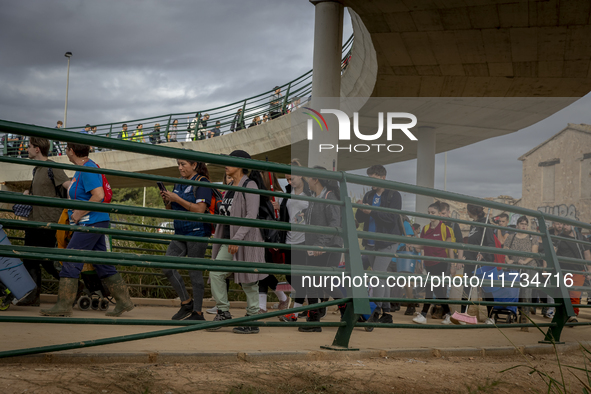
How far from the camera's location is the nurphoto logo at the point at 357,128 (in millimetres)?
13297

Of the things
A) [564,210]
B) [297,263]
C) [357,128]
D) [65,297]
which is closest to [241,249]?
[297,263]

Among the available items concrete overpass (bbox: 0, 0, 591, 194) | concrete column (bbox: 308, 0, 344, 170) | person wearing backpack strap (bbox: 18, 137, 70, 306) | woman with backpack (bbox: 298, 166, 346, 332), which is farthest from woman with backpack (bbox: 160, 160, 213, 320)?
concrete overpass (bbox: 0, 0, 591, 194)

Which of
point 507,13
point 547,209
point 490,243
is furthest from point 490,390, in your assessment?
point 547,209

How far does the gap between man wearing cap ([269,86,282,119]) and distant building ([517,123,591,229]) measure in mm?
22500

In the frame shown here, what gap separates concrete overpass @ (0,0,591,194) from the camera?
1148 centimetres

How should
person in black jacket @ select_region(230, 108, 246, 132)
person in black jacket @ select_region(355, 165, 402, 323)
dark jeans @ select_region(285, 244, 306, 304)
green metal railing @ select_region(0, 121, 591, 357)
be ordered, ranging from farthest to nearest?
person in black jacket @ select_region(230, 108, 246, 132), person in black jacket @ select_region(355, 165, 402, 323), dark jeans @ select_region(285, 244, 306, 304), green metal railing @ select_region(0, 121, 591, 357)

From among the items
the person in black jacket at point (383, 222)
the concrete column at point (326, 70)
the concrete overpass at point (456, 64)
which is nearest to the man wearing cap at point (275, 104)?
the concrete overpass at point (456, 64)

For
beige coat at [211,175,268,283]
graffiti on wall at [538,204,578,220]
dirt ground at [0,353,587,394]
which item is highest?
graffiti on wall at [538,204,578,220]

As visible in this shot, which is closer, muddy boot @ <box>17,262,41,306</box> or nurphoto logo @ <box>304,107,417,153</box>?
muddy boot @ <box>17,262,41,306</box>

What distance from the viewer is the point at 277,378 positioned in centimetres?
299

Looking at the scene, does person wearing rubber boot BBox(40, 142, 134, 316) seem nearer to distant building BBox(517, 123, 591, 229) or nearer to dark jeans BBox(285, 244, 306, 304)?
dark jeans BBox(285, 244, 306, 304)

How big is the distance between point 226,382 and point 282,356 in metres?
0.69

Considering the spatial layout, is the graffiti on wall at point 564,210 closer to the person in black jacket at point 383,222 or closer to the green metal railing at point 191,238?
the person in black jacket at point 383,222

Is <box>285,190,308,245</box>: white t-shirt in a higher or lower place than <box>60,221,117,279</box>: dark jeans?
higher
